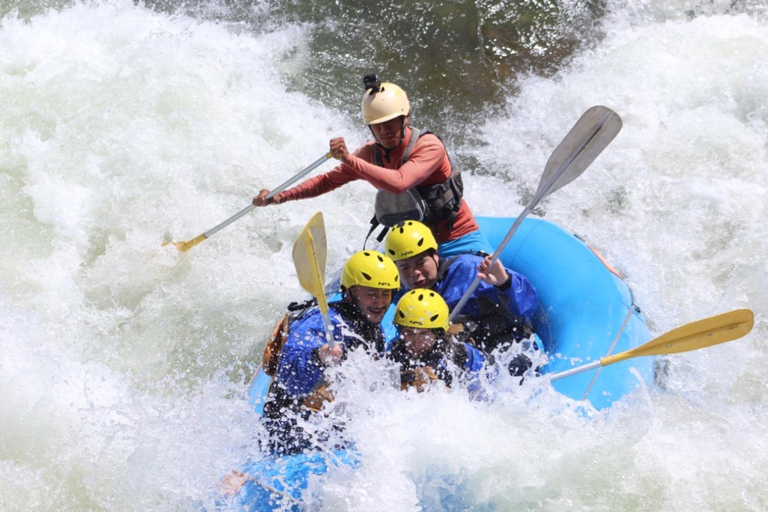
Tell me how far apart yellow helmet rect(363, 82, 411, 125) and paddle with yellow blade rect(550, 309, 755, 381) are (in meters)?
1.41

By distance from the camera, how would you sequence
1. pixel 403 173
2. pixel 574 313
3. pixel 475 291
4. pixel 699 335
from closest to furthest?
pixel 699 335, pixel 403 173, pixel 475 291, pixel 574 313

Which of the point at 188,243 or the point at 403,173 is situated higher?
the point at 403,173

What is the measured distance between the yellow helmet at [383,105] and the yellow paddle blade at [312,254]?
2.13ft

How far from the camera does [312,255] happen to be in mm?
3387

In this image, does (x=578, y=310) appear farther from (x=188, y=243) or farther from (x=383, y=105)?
(x=188, y=243)

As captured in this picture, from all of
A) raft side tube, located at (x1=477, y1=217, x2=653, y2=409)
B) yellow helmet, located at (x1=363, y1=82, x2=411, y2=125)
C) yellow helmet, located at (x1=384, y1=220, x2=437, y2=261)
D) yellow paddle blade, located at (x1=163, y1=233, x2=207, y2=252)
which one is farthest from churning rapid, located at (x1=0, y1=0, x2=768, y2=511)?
yellow helmet, located at (x1=363, y1=82, x2=411, y2=125)

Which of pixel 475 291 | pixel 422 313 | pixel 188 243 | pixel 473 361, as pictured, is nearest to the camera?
pixel 422 313

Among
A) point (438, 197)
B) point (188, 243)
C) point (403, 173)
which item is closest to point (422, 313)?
point (403, 173)

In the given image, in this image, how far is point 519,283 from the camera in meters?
3.89

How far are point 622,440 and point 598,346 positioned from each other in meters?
0.56

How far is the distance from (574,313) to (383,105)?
54.4 inches

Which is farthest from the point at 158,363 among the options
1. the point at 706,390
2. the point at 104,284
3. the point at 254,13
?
the point at 254,13

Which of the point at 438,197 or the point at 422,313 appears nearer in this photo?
the point at 422,313

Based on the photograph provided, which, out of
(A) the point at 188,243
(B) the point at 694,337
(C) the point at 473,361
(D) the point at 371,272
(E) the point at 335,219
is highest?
(D) the point at 371,272
